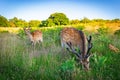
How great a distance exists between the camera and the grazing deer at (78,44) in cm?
716

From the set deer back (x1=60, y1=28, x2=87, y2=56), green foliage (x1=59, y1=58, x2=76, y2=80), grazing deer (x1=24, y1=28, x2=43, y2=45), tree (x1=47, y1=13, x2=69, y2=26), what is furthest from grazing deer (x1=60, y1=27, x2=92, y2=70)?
tree (x1=47, y1=13, x2=69, y2=26)

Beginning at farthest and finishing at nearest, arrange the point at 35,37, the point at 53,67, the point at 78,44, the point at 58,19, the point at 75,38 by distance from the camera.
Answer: the point at 58,19 < the point at 35,37 < the point at 75,38 < the point at 78,44 < the point at 53,67

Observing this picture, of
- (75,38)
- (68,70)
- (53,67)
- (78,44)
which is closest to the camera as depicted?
(68,70)

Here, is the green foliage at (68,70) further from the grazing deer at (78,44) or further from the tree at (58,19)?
the tree at (58,19)

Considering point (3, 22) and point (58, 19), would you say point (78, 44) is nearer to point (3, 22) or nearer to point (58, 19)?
point (58, 19)

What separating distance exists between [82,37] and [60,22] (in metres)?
42.2

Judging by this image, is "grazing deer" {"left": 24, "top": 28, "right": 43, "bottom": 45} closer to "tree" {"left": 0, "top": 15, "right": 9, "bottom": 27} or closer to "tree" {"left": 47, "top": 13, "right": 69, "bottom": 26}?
"tree" {"left": 47, "top": 13, "right": 69, "bottom": 26}

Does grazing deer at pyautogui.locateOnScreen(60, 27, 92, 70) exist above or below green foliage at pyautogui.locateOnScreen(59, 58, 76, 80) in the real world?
above

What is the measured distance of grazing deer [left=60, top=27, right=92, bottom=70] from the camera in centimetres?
716

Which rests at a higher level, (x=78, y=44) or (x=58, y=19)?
(x=78, y=44)

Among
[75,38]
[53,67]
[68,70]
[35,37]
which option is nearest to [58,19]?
[35,37]

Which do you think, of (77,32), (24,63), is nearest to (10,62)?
(24,63)

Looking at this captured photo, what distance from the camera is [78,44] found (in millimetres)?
8836

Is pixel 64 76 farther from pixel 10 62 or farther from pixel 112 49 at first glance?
pixel 112 49
